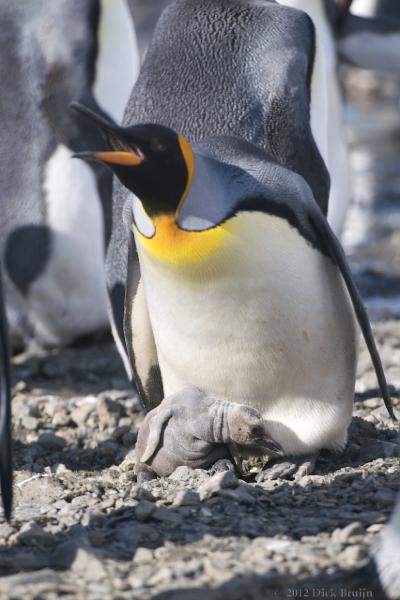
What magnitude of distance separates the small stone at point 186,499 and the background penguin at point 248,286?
0.65 m

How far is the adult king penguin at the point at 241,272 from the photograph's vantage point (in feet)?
14.0

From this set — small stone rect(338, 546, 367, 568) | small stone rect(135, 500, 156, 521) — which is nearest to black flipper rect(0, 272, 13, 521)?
small stone rect(135, 500, 156, 521)

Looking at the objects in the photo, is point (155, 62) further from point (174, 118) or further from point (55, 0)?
point (55, 0)

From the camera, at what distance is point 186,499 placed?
3881 millimetres

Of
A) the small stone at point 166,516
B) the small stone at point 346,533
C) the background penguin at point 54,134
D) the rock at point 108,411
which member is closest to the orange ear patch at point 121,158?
the small stone at point 166,516

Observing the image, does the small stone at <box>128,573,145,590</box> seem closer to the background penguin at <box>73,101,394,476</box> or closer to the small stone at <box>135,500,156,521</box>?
the small stone at <box>135,500,156,521</box>

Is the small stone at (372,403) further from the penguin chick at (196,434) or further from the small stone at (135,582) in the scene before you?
the small stone at (135,582)

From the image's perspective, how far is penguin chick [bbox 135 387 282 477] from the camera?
4.27 m

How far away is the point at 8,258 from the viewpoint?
738 centimetres

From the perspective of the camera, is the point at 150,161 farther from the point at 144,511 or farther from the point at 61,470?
the point at 61,470

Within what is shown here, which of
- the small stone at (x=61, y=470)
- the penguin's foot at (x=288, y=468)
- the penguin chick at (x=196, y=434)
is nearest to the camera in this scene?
the penguin chick at (x=196, y=434)

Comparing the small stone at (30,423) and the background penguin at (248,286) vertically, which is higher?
the background penguin at (248,286)

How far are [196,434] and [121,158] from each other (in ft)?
3.12

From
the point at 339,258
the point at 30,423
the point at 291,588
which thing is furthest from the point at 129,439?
the point at 291,588
